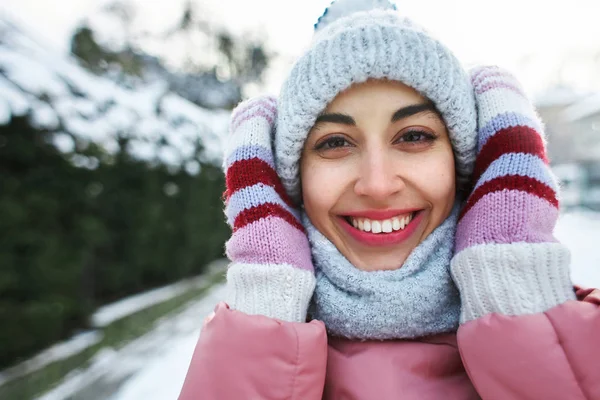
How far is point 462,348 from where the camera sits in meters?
1.12

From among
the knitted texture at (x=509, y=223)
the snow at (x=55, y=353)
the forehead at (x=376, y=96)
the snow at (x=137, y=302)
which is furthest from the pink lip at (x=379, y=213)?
the snow at (x=137, y=302)

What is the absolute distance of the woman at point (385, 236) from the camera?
1144 mm

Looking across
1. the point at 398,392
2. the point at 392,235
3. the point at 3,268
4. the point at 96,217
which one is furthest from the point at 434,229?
the point at 96,217

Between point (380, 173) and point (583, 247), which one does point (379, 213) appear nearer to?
point (380, 173)

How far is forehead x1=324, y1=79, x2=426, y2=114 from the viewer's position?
1.25 metres

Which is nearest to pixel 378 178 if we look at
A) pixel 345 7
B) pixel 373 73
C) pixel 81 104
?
pixel 373 73

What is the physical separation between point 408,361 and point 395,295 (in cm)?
17

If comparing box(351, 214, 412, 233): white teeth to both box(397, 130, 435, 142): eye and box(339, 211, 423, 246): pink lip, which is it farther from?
box(397, 130, 435, 142): eye

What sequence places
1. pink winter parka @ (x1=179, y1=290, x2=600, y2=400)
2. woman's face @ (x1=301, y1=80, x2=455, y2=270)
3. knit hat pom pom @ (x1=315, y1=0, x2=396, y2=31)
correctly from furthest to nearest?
knit hat pom pom @ (x1=315, y1=0, x2=396, y2=31), woman's face @ (x1=301, y1=80, x2=455, y2=270), pink winter parka @ (x1=179, y1=290, x2=600, y2=400)

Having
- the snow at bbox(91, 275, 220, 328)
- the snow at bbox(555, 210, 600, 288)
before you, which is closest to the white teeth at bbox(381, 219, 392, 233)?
the snow at bbox(555, 210, 600, 288)

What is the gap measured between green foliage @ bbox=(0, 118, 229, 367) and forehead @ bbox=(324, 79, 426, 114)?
310 cm

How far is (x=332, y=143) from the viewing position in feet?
4.33

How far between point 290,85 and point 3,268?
10.0 ft

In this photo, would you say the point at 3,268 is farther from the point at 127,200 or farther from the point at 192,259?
the point at 192,259
